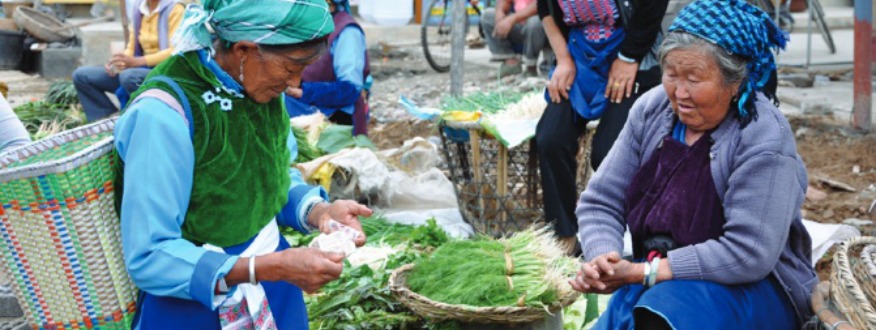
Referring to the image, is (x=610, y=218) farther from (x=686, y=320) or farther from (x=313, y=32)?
(x=313, y=32)

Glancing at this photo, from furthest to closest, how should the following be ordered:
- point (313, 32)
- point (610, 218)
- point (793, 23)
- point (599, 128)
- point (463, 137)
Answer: point (793, 23) < point (463, 137) < point (599, 128) < point (610, 218) < point (313, 32)

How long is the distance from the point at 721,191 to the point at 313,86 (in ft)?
11.5

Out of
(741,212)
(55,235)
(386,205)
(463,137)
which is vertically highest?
(55,235)

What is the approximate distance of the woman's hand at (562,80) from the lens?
451 centimetres

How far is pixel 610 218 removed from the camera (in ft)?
9.81

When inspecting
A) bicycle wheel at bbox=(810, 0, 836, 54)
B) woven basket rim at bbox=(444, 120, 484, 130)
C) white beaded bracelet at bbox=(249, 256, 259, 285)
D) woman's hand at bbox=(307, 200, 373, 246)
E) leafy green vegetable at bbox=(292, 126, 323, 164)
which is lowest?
bicycle wheel at bbox=(810, 0, 836, 54)

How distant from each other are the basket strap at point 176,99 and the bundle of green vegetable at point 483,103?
9.53ft

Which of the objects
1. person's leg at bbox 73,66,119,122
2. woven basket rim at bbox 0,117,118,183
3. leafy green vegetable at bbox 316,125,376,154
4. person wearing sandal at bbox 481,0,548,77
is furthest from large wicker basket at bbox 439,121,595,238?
person wearing sandal at bbox 481,0,548,77

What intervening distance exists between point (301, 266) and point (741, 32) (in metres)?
1.31

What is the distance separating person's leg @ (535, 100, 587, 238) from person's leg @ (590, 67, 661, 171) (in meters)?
0.17

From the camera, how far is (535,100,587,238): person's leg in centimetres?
454

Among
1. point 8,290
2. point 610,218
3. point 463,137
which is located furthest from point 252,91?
point 463,137

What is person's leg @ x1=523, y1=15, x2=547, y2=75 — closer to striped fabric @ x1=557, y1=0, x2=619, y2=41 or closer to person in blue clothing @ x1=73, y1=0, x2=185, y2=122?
person in blue clothing @ x1=73, y1=0, x2=185, y2=122

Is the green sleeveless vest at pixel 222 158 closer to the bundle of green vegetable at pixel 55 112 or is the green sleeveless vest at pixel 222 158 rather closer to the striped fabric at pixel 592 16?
the striped fabric at pixel 592 16
